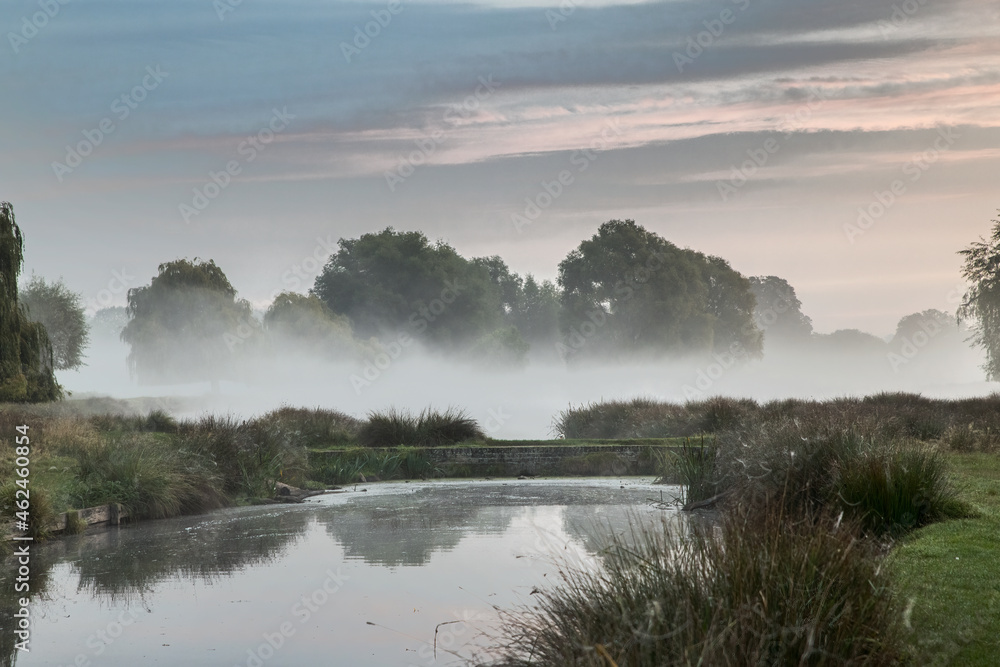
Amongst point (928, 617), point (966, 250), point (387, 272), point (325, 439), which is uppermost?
point (387, 272)

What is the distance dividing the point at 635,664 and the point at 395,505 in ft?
32.3

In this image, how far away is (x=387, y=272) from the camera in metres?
68.0

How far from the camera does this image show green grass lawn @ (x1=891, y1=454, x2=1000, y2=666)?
15.8 ft

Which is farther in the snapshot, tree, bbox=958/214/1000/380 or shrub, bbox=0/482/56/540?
tree, bbox=958/214/1000/380

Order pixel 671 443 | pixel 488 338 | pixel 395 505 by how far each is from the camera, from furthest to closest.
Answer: pixel 488 338 → pixel 671 443 → pixel 395 505

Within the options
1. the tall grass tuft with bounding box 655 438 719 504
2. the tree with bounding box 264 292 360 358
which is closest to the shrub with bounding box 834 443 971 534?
the tall grass tuft with bounding box 655 438 719 504

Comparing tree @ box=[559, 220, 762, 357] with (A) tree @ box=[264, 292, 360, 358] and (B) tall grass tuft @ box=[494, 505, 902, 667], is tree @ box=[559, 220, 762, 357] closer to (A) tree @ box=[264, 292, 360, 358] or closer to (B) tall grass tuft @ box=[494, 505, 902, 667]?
(A) tree @ box=[264, 292, 360, 358]

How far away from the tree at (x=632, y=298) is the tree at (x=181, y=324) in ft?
70.0

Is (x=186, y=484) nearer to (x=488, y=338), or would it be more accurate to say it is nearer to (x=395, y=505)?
(x=395, y=505)

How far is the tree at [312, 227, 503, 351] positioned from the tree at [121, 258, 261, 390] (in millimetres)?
14283

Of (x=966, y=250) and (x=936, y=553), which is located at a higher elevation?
(x=966, y=250)

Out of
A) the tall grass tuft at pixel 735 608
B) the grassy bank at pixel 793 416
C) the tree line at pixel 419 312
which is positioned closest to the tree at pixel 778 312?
the tree line at pixel 419 312

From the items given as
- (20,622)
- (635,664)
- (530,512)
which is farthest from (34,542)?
(635,664)

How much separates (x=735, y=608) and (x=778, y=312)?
4173 inches
